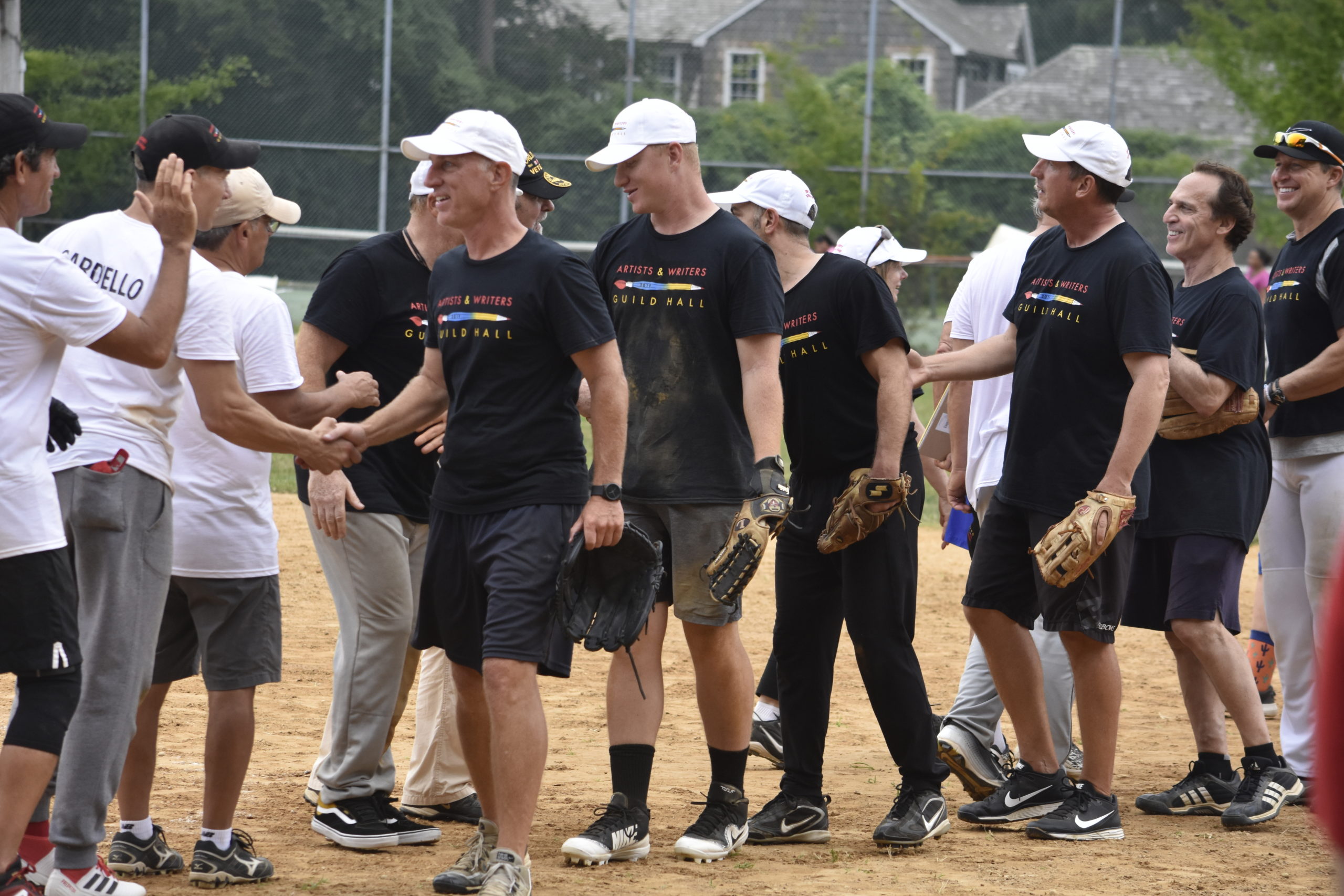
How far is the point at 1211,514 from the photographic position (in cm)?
562

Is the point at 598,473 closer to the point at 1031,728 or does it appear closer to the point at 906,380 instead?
the point at 906,380

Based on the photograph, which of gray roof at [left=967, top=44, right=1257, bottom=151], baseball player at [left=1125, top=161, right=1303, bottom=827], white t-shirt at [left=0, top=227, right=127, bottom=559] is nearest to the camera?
white t-shirt at [left=0, top=227, right=127, bottom=559]

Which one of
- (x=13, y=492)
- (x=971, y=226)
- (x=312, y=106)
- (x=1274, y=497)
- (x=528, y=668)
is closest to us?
(x=13, y=492)

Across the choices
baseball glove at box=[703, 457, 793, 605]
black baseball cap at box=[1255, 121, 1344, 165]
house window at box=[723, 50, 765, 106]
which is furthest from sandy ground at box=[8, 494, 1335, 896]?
house window at box=[723, 50, 765, 106]

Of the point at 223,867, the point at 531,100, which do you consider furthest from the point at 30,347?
the point at 531,100

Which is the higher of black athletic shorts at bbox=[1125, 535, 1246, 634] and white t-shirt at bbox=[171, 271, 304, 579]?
white t-shirt at bbox=[171, 271, 304, 579]

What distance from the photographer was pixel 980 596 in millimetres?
5371

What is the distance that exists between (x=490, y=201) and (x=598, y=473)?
91 centimetres

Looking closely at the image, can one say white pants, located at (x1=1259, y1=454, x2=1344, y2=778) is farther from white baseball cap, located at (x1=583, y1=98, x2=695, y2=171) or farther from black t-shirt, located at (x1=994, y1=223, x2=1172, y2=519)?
white baseball cap, located at (x1=583, y1=98, x2=695, y2=171)

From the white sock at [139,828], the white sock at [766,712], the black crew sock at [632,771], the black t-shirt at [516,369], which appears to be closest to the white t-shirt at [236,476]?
the black t-shirt at [516,369]

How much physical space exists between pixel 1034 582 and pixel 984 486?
0.84 metres

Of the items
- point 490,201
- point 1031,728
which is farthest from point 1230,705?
point 490,201

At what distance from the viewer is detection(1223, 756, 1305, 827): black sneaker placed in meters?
5.45

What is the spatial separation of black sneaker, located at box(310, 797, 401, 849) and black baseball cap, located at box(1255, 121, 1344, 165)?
4206mm
